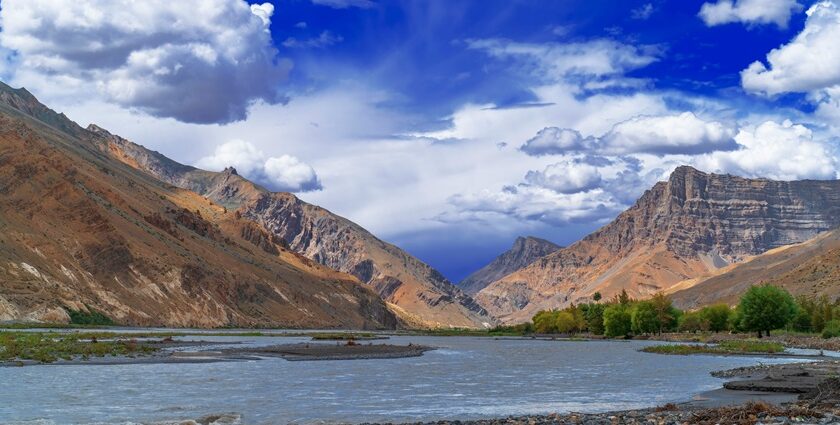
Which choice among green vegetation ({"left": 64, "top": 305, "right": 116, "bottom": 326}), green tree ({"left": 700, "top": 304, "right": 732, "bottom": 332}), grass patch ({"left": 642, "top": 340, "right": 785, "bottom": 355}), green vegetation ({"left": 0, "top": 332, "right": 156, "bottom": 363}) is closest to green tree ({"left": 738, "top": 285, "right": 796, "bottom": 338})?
green tree ({"left": 700, "top": 304, "right": 732, "bottom": 332})

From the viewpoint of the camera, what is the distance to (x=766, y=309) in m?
149

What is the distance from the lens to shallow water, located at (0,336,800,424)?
1608 inches

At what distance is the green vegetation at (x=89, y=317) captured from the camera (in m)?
167

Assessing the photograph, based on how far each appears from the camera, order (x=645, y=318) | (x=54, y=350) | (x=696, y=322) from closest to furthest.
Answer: (x=54, y=350) → (x=645, y=318) → (x=696, y=322)

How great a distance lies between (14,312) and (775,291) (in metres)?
137

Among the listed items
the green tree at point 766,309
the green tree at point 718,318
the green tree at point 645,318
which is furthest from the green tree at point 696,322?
the green tree at point 766,309

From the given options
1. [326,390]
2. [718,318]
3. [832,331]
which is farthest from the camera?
[718,318]

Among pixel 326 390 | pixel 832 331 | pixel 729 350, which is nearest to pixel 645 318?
pixel 832 331

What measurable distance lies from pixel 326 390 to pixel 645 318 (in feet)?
480

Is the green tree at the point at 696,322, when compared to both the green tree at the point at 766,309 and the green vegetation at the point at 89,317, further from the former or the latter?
the green vegetation at the point at 89,317

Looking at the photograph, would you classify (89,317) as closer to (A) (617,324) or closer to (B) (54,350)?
(B) (54,350)

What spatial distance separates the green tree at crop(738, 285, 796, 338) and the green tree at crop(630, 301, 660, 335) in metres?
34.7

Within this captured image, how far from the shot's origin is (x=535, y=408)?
1725 inches

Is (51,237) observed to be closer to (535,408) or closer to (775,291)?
(775,291)
